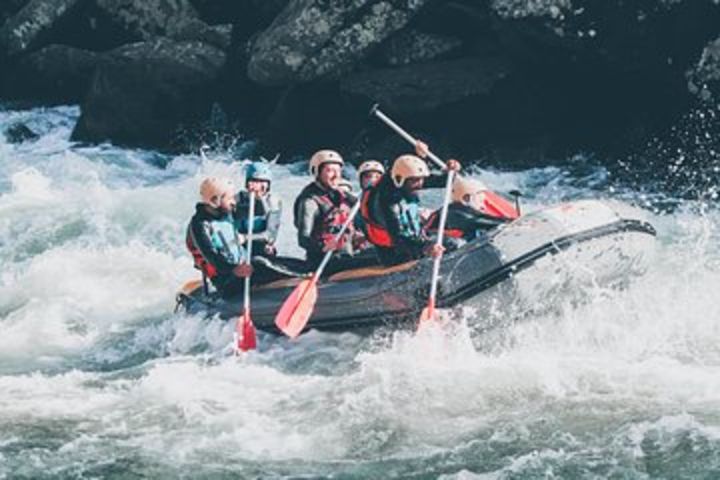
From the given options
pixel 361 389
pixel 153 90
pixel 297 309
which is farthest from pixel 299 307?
pixel 153 90

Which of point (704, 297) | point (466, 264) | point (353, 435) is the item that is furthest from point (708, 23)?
point (353, 435)

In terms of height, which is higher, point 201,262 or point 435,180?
point 435,180

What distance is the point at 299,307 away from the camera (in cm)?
943

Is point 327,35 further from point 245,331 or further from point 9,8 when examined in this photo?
point 9,8

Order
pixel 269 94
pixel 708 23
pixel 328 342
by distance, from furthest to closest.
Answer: pixel 269 94
pixel 708 23
pixel 328 342

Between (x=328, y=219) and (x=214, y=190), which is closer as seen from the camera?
(x=214, y=190)

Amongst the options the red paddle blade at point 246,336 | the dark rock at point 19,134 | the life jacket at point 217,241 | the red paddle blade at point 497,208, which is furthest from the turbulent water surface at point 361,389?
the dark rock at point 19,134

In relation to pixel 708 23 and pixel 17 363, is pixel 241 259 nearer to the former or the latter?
pixel 17 363

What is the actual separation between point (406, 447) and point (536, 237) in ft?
7.45

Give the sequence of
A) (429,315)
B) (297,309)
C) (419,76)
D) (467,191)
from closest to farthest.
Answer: (429,315) < (297,309) < (467,191) < (419,76)

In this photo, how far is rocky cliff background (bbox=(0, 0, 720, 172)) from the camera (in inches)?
548

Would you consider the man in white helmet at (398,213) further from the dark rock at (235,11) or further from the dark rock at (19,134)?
the dark rock at (19,134)

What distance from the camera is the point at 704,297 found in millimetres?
9727

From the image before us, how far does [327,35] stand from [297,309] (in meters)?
6.60
